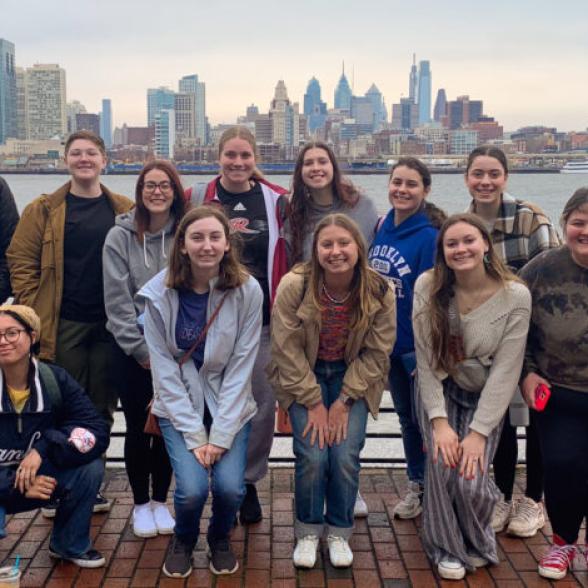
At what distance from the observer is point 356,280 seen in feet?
12.3

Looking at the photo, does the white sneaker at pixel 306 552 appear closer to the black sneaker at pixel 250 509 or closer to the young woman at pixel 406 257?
the black sneaker at pixel 250 509

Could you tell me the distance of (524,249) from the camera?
3.97 metres

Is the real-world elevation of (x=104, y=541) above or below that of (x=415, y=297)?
below

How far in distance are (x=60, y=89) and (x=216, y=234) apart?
329ft

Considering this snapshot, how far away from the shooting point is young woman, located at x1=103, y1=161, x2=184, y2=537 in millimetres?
3926

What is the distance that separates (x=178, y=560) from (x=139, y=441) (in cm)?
67

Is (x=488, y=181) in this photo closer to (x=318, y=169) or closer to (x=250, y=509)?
(x=318, y=169)

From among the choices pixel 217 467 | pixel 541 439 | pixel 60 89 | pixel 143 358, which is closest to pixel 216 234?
pixel 143 358

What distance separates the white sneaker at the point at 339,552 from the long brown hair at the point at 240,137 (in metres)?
1.82

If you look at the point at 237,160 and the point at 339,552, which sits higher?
the point at 237,160

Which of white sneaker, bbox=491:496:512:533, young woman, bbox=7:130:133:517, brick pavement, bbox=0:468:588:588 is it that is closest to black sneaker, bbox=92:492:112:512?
brick pavement, bbox=0:468:588:588

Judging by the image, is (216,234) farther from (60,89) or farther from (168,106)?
(168,106)

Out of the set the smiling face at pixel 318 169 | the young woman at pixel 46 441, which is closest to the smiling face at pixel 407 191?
the smiling face at pixel 318 169

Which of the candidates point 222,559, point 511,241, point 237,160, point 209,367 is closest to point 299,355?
point 209,367
